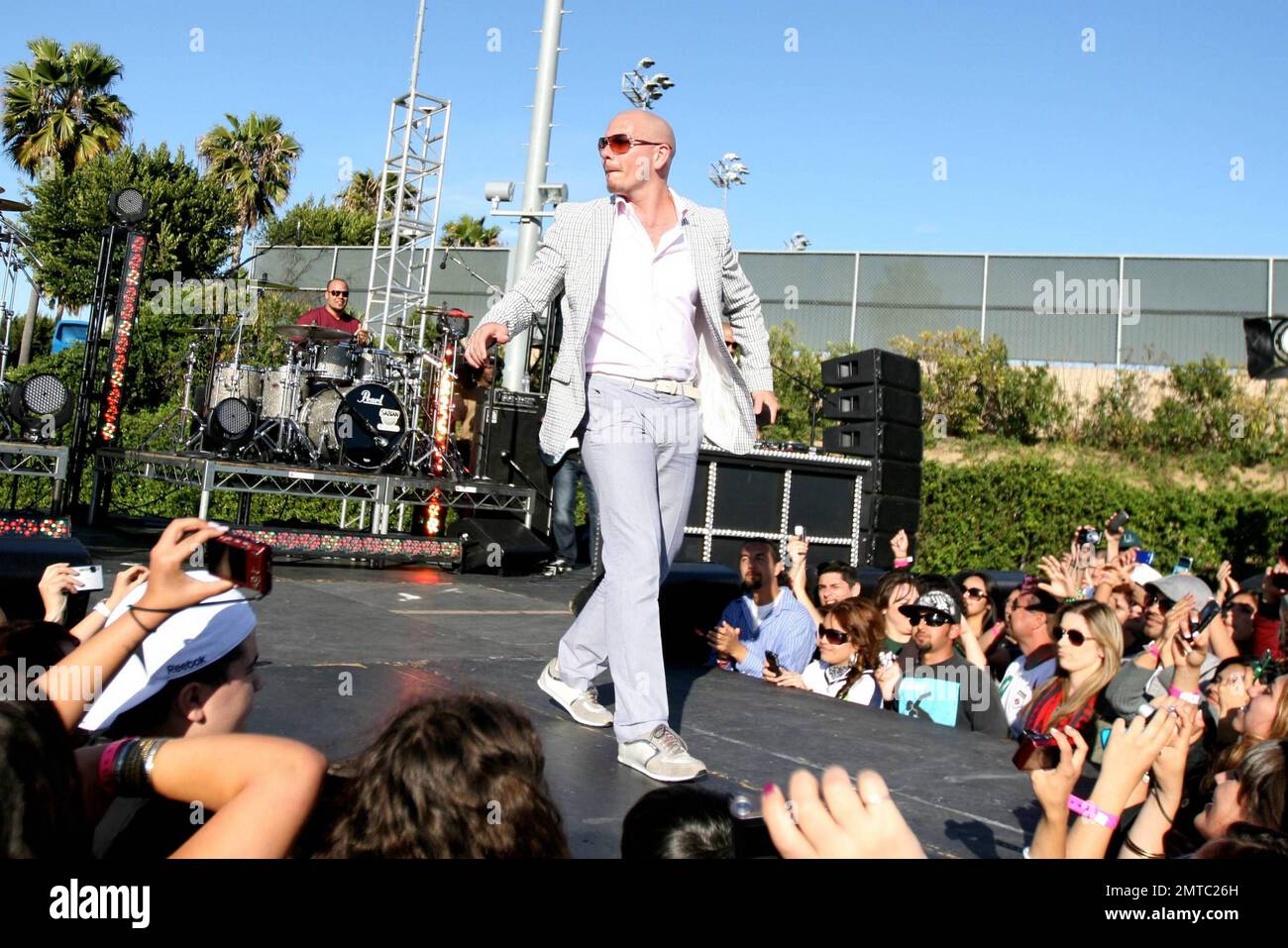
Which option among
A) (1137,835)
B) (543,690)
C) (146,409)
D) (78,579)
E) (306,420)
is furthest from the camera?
(146,409)

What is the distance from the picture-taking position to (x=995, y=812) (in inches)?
119

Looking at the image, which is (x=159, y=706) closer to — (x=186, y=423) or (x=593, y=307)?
(x=593, y=307)

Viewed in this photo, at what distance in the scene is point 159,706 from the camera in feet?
6.79

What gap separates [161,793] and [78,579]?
5.25 ft

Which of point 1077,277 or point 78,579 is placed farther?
point 1077,277

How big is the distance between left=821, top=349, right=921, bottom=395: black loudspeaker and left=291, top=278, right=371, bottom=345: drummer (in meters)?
4.66

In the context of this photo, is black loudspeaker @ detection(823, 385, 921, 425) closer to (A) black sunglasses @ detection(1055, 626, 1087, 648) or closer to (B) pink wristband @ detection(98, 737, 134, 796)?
(A) black sunglasses @ detection(1055, 626, 1087, 648)

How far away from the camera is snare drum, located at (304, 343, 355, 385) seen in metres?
11.4

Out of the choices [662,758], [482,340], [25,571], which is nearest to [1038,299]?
[482,340]

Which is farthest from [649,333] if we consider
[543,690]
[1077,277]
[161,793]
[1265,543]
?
[1077,277]

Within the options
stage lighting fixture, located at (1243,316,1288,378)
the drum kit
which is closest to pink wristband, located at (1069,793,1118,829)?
stage lighting fixture, located at (1243,316,1288,378)

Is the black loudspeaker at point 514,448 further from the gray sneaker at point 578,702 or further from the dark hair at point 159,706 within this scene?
the dark hair at point 159,706
